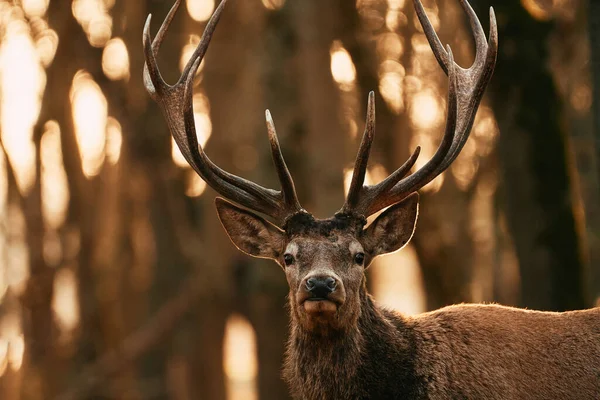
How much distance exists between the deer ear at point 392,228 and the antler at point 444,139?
3.5 inches

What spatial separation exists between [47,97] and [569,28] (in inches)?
473

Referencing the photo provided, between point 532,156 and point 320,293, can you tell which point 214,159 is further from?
point 320,293

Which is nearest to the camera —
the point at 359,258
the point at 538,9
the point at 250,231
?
the point at 359,258

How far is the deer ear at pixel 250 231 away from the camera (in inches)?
402

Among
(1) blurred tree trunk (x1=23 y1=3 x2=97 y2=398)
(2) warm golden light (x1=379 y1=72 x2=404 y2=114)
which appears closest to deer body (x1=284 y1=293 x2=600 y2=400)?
(2) warm golden light (x1=379 y1=72 x2=404 y2=114)

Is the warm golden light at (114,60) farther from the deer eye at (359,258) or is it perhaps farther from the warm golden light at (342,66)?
the deer eye at (359,258)

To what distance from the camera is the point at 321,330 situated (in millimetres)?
9398

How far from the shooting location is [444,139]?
32.7 ft

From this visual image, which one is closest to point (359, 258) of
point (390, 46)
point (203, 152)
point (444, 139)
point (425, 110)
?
point (444, 139)

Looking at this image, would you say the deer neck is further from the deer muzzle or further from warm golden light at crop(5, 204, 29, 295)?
warm golden light at crop(5, 204, 29, 295)

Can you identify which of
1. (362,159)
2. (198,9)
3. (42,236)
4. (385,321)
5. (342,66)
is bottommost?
(385,321)

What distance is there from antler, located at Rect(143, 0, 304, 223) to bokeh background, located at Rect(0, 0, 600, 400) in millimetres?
7136

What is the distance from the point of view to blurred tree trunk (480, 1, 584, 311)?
627 inches

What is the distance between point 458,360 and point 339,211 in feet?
5.50
